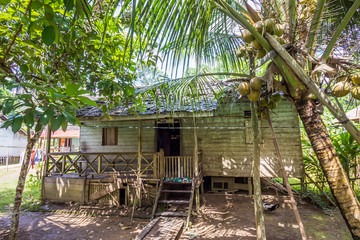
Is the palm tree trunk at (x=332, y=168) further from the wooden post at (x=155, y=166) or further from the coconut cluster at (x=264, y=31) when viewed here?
the wooden post at (x=155, y=166)

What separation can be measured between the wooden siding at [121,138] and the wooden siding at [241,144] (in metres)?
1.72

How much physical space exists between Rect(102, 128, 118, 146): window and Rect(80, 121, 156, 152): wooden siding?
7.7 inches

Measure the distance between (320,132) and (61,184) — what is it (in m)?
9.84

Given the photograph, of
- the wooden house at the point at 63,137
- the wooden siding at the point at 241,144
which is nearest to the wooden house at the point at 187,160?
the wooden siding at the point at 241,144

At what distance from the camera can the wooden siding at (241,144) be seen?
8367 millimetres

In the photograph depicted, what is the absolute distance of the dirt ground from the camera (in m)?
5.86

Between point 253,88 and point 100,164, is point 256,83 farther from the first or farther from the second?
point 100,164

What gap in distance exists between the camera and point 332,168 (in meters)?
2.16

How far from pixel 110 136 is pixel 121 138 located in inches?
26.4

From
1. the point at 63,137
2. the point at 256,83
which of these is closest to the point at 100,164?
the point at 256,83

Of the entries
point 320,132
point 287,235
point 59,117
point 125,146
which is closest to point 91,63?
point 59,117

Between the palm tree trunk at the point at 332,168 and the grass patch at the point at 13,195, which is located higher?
the palm tree trunk at the point at 332,168

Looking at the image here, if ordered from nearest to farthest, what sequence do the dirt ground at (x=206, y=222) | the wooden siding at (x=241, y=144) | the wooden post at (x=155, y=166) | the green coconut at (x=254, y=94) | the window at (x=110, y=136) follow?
the green coconut at (x=254, y=94), the dirt ground at (x=206, y=222), the wooden post at (x=155, y=166), the wooden siding at (x=241, y=144), the window at (x=110, y=136)

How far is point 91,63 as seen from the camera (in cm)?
466
